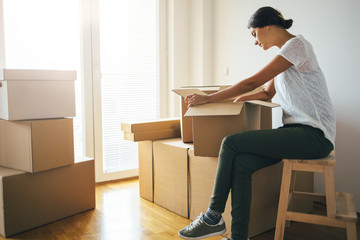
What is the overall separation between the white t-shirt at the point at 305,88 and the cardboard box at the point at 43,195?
132 centimetres

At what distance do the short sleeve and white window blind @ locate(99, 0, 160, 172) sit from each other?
68.4 inches

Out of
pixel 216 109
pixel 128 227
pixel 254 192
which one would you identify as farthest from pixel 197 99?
pixel 128 227

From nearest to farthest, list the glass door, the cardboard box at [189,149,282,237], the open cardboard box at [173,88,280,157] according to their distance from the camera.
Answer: the open cardboard box at [173,88,280,157] < the cardboard box at [189,149,282,237] < the glass door

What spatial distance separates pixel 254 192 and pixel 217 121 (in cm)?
43

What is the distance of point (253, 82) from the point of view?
1.55 meters

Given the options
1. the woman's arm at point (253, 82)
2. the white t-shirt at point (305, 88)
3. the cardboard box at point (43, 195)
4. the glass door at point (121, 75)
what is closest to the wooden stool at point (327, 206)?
the white t-shirt at point (305, 88)

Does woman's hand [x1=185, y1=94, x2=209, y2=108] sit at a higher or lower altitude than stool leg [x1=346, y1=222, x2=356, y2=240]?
higher

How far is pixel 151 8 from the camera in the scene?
10.2 ft

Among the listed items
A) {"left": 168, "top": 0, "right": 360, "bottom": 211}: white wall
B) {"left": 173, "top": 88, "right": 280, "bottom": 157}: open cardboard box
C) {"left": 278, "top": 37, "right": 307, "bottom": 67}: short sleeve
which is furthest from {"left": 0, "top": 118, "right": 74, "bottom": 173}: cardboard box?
{"left": 168, "top": 0, "right": 360, "bottom": 211}: white wall

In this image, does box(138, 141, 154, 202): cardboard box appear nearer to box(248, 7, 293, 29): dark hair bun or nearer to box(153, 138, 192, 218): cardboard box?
box(153, 138, 192, 218): cardboard box

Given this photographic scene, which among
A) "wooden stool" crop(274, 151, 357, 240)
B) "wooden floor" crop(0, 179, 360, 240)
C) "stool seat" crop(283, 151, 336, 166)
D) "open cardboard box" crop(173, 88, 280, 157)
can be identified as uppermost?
"open cardboard box" crop(173, 88, 280, 157)

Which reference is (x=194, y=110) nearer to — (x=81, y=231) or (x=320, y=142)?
(x=320, y=142)

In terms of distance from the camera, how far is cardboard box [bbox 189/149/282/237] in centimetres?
177

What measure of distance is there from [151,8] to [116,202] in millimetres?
1777
